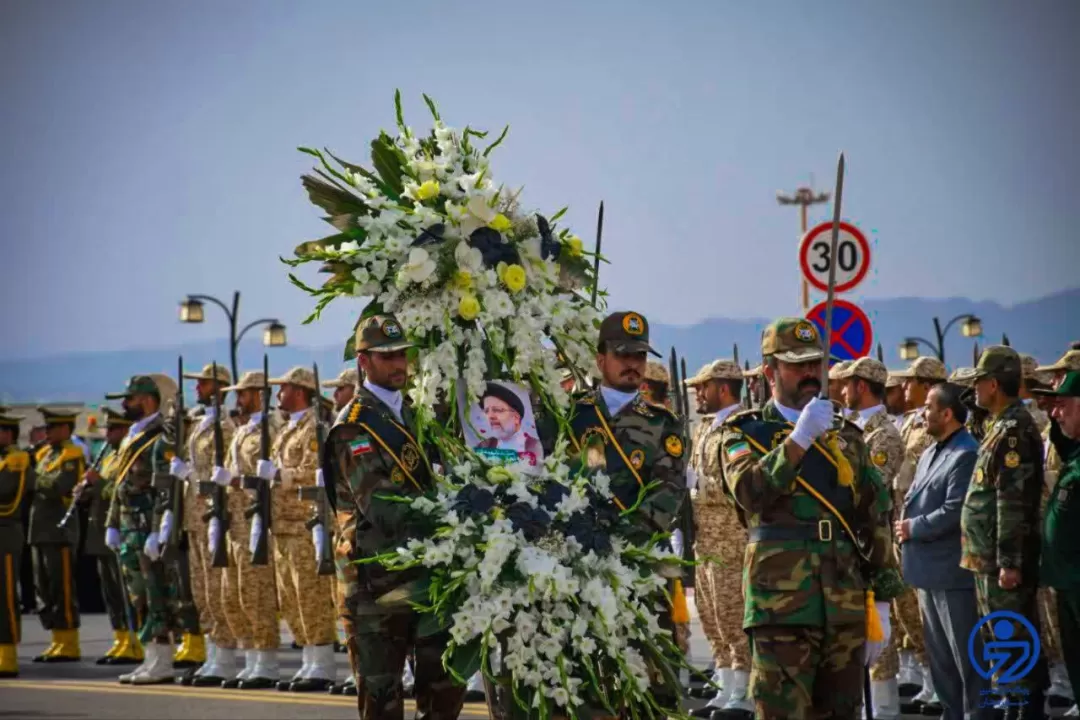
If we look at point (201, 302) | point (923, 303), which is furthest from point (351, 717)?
point (923, 303)

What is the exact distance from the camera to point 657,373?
13000 millimetres

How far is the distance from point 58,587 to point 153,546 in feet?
9.99

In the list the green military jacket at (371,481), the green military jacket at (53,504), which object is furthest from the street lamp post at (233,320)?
the green military jacket at (371,481)

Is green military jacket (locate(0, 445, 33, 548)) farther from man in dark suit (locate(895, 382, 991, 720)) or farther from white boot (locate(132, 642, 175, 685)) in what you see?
man in dark suit (locate(895, 382, 991, 720))

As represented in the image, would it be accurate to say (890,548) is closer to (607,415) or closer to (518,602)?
(607,415)

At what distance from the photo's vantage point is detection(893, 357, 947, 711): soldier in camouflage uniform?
491 inches

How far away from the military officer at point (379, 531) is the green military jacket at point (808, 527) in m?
1.57

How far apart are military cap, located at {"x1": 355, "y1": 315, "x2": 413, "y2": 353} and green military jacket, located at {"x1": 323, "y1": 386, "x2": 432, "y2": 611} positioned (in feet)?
1.46

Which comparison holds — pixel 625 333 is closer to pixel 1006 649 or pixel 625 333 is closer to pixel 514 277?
pixel 514 277

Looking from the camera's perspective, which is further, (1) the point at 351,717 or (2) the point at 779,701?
(1) the point at 351,717

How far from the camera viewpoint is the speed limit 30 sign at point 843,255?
37.8 feet

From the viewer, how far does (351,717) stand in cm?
1245

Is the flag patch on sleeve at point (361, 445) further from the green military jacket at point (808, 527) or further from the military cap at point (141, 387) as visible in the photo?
the military cap at point (141, 387)

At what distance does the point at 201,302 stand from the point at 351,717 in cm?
1855
